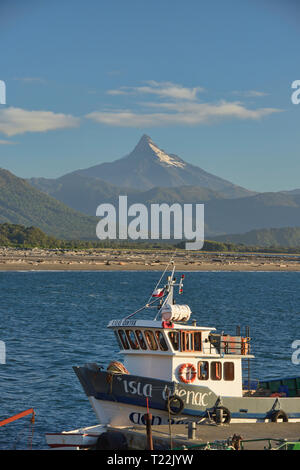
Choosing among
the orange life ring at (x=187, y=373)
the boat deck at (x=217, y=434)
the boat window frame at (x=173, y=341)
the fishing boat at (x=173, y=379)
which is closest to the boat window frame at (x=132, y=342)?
the fishing boat at (x=173, y=379)

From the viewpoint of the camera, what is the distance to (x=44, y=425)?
110 feet

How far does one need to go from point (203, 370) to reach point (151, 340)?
8.21 feet

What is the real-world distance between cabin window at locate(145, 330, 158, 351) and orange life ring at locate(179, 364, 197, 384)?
1.37 metres

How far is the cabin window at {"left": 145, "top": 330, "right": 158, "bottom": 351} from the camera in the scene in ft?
101

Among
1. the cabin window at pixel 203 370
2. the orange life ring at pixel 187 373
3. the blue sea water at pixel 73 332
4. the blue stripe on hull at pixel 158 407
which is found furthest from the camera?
the blue sea water at pixel 73 332

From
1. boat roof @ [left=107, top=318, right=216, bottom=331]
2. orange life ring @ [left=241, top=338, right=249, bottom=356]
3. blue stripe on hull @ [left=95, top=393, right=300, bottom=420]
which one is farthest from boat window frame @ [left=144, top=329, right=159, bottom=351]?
orange life ring @ [left=241, top=338, right=249, bottom=356]

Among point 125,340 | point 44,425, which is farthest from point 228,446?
point 44,425

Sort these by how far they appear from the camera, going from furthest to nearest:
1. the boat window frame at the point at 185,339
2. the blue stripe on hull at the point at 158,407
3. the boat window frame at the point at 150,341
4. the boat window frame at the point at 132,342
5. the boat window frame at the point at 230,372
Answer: the boat window frame at the point at 230,372 < the boat window frame at the point at 132,342 < the boat window frame at the point at 150,341 < the boat window frame at the point at 185,339 < the blue stripe on hull at the point at 158,407

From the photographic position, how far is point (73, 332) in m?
63.7

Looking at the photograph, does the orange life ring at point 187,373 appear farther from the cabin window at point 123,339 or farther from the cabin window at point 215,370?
the cabin window at point 123,339

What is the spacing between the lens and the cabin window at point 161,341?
3066cm
